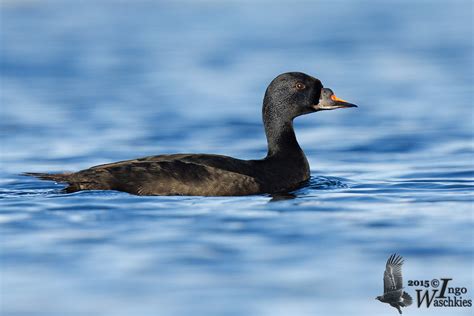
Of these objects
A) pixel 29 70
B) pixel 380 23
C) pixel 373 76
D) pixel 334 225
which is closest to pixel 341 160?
pixel 334 225

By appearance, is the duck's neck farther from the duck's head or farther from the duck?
the duck

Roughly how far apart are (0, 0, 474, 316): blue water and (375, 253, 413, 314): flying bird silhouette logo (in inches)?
4.1

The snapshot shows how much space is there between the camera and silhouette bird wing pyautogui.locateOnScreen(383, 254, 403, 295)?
8891 mm

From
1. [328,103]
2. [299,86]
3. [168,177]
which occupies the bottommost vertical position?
[168,177]

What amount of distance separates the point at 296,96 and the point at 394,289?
487 centimetres

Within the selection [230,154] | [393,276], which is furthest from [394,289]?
[230,154]

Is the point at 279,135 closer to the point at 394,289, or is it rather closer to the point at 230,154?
the point at 230,154

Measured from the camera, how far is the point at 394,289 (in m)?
8.87

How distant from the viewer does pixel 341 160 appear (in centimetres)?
1558

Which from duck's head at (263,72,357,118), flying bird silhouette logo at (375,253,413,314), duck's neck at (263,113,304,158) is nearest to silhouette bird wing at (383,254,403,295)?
flying bird silhouette logo at (375,253,413,314)

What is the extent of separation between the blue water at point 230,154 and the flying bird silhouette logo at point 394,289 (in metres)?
0.10

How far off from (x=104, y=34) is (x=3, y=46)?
5618 millimetres

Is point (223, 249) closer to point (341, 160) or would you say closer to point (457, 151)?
point (341, 160)

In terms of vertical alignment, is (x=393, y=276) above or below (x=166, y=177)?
below
